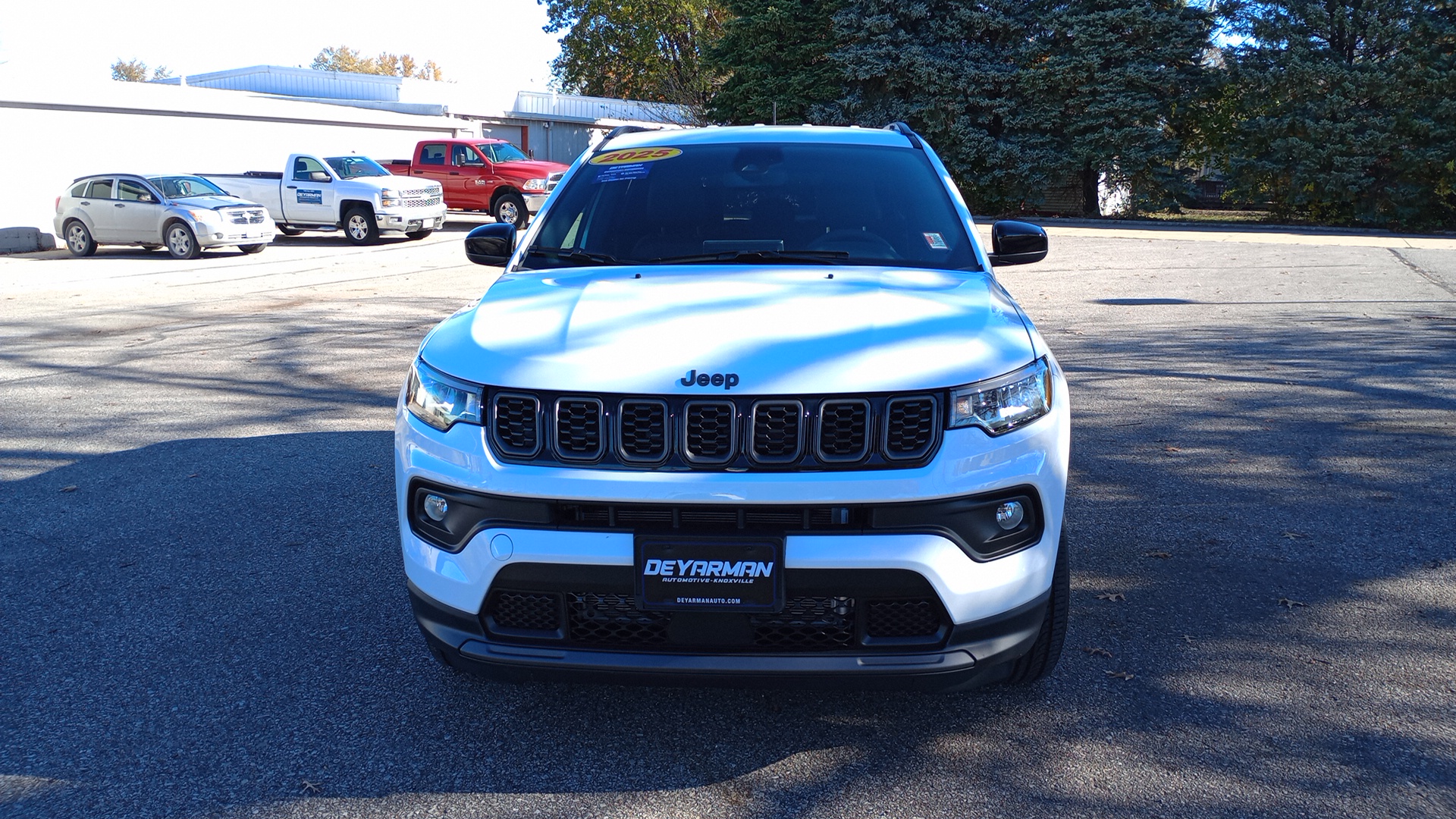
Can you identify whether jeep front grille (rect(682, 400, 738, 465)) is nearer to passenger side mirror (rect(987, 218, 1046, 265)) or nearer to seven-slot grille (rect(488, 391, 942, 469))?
seven-slot grille (rect(488, 391, 942, 469))

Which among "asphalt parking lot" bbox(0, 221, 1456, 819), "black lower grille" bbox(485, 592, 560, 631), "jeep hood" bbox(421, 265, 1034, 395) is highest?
"jeep hood" bbox(421, 265, 1034, 395)

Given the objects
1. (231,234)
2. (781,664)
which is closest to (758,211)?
(781,664)

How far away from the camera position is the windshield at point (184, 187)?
68.9 feet

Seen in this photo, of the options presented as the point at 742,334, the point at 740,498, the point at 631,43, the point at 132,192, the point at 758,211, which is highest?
the point at 631,43

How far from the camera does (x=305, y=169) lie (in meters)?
24.0

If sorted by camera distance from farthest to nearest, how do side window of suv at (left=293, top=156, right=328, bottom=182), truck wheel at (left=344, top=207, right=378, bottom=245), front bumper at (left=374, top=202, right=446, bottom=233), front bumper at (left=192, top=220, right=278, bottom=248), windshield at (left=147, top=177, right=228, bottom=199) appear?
1. side window of suv at (left=293, top=156, right=328, bottom=182)
2. truck wheel at (left=344, top=207, right=378, bottom=245)
3. front bumper at (left=374, top=202, right=446, bottom=233)
4. windshield at (left=147, top=177, right=228, bottom=199)
5. front bumper at (left=192, top=220, right=278, bottom=248)

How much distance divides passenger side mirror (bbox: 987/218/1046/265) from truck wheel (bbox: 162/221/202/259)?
1951cm

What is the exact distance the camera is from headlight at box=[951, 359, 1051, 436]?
2.86 metres

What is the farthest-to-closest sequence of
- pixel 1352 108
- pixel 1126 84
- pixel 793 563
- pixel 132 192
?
pixel 1126 84 → pixel 1352 108 → pixel 132 192 → pixel 793 563

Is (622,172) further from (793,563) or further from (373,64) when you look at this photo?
(373,64)

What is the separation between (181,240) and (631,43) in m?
43.5

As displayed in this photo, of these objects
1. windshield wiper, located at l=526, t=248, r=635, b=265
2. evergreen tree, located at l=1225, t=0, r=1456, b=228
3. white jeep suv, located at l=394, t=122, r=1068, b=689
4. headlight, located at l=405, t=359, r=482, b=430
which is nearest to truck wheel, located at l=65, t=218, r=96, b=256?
windshield wiper, located at l=526, t=248, r=635, b=265

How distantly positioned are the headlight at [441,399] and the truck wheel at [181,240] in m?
19.8

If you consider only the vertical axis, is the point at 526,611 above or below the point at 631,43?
below
